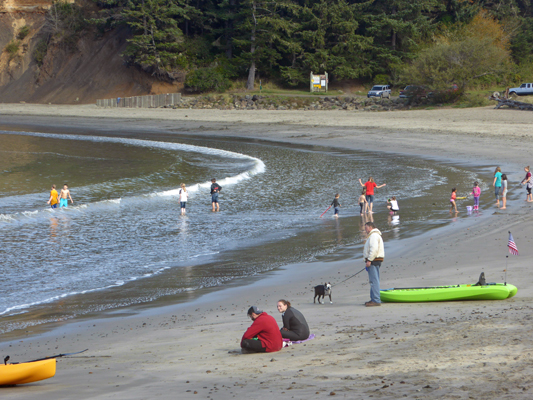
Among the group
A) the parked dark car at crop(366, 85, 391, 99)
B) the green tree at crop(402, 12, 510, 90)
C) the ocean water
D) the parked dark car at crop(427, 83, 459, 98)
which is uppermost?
the green tree at crop(402, 12, 510, 90)

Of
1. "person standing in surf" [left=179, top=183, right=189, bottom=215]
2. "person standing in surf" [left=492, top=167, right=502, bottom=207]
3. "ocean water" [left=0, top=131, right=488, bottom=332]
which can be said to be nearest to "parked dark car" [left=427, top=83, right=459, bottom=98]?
"ocean water" [left=0, top=131, right=488, bottom=332]

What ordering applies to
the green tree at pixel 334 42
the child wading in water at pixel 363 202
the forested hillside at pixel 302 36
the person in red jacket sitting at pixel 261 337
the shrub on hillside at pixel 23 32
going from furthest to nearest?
the shrub on hillside at pixel 23 32 < the green tree at pixel 334 42 < the forested hillside at pixel 302 36 < the child wading in water at pixel 363 202 < the person in red jacket sitting at pixel 261 337

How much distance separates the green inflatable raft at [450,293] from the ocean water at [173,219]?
425 centimetres

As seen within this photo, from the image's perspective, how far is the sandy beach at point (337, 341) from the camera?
18.5 feet

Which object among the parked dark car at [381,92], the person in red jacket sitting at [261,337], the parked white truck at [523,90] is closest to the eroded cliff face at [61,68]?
the parked dark car at [381,92]

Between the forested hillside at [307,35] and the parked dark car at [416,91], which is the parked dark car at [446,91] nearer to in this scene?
the parked dark car at [416,91]

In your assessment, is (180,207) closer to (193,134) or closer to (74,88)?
(193,134)

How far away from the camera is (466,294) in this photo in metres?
9.21

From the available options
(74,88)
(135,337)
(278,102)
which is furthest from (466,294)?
(74,88)

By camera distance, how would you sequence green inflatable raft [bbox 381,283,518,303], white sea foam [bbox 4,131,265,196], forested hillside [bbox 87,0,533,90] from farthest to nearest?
forested hillside [bbox 87,0,533,90] < white sea foam [bbox 4,131,265,196] < green inflatable raft [bbox 381,283,518,303]

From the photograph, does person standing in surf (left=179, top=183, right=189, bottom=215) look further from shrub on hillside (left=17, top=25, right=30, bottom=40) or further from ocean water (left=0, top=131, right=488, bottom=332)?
shrub on hillside (left=17, top=25, right=30, bottom=40)

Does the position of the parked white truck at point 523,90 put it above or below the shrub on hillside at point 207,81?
below

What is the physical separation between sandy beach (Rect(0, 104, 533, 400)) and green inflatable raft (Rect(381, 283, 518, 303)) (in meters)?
0.17

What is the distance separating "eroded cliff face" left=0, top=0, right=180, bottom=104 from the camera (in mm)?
77312
